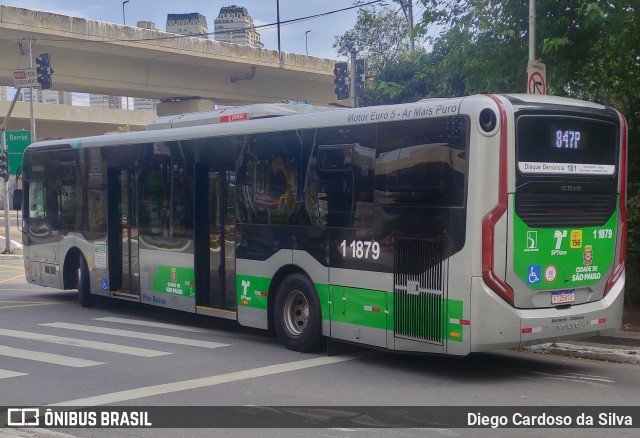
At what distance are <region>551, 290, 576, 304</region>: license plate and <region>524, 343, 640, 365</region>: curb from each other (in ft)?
4.85

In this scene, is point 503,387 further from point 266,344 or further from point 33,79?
point 33,79

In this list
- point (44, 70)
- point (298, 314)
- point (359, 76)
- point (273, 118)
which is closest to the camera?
point (298, 314)

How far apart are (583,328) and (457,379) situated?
5.16 feet

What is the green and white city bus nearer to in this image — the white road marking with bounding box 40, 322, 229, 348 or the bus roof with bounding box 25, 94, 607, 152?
the bus roof with bounding box 25, 94, 607, 152

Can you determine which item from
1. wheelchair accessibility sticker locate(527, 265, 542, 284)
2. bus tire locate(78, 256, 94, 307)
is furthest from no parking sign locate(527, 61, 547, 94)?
bus tire locate(78, 256, 94, 307)

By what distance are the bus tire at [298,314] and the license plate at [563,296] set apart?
298 centimetres

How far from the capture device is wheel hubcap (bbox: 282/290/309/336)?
37.8 feet

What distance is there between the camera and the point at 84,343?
12.4m

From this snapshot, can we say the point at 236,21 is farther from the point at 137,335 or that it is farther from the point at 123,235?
the point at 137,335

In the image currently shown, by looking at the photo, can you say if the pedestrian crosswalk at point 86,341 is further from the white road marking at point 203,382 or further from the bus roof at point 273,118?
the bus roof at point 273,118

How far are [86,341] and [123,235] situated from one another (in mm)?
3071

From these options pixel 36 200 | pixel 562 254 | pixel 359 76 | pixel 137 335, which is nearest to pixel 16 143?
pixel 359 76

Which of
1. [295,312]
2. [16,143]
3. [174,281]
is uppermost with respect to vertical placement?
[16,143]

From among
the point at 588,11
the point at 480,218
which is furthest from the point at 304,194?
the point at 588,11
